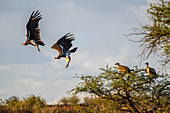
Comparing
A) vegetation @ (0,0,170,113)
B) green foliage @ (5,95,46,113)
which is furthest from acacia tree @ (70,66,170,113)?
green foliage @ (5,95,46,113)

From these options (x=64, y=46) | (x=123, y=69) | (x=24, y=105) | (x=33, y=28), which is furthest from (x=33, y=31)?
(x=24, y=105)

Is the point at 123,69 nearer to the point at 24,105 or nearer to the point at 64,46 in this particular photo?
the point at 64,46

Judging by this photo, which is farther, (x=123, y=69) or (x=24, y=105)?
(x=24, y=105)

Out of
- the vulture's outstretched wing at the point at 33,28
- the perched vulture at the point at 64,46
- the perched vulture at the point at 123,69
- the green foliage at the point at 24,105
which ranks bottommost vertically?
the green foliage at the point at 24,105

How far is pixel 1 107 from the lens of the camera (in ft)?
72.3

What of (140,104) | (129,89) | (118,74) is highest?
(118,74)

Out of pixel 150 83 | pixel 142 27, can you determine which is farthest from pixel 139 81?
pixel 142 27

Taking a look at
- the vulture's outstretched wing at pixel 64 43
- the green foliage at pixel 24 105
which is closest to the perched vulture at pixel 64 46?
the vulture's outstretched wing at pixel 64 43

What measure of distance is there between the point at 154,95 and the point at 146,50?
7.35 feet

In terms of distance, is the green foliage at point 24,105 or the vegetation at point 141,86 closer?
the vegetation at point 141,86

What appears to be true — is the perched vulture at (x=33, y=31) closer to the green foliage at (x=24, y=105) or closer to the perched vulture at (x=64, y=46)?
the perched vulture at (x=64, y=46)

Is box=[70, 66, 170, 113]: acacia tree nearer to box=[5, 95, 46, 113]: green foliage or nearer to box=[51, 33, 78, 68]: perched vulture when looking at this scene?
box=[51, 33, 78, 68]: perched vulture

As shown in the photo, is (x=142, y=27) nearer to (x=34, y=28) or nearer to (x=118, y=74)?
(x=118, y=74)

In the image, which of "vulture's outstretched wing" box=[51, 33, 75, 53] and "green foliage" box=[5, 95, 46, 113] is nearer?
"vulture's outstretched wing" box=[51, 33, 75, 53]
